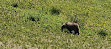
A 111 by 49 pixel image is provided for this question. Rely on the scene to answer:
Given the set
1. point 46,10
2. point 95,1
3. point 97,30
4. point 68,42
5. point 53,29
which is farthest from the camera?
point 95,1

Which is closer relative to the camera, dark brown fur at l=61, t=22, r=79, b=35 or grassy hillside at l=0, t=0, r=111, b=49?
grassy hillside at l=0, t=0, r=111, b=49

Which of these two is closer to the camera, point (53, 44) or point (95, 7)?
point (53, 44)

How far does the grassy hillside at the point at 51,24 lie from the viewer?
1330cm

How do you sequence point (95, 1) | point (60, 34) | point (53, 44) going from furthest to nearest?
point (95, 1) → point (60, 34) → point (53, 44)

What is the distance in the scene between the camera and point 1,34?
13.5 metres

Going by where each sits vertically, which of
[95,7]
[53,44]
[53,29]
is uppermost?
[53,44]

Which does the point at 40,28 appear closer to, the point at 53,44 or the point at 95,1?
Answer: the point at 53,44

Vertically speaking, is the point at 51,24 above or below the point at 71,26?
below

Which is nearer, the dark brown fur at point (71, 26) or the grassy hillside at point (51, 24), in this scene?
the grassy hillside at point (51, 24)

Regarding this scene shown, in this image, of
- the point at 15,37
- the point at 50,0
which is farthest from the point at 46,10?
the point at 15,37

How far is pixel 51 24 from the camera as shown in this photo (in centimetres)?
1964

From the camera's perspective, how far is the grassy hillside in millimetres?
13305

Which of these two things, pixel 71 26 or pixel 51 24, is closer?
pixel 71 26

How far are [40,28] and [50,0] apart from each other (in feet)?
39.3
